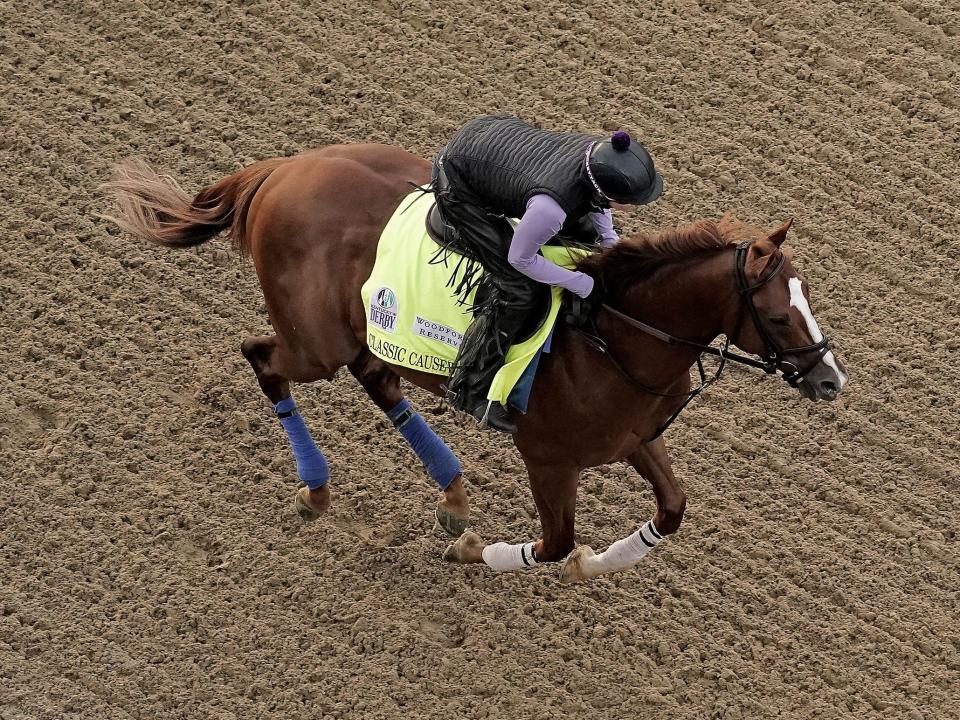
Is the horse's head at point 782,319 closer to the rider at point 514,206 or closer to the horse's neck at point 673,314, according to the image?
the horse's neck at point 673,314

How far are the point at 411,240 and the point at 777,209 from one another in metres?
2.85

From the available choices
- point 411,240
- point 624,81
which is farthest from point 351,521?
point 624,81

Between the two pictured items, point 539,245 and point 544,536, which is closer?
point 539,245

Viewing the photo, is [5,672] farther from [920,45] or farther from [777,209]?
[920,45]

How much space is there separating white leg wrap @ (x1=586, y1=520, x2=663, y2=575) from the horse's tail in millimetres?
Result: 2231

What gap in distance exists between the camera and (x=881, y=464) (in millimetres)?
6688

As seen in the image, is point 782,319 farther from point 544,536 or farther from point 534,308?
point 544,536

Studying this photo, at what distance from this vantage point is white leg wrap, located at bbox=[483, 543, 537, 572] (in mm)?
6031

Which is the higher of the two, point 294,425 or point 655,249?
point 655,249

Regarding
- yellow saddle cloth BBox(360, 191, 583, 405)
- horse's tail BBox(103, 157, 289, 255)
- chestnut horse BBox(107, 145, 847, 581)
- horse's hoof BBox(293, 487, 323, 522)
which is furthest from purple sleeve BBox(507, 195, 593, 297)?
horse's hoof BBox(293, 487, 323, 522)

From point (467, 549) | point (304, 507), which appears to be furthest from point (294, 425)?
point (467, 549)

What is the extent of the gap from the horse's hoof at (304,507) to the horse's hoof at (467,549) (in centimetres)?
69

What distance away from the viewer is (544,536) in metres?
5.91

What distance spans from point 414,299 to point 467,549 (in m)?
1.33
